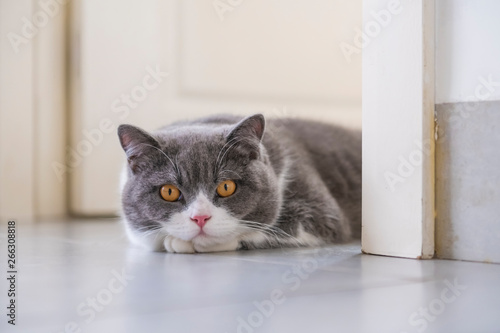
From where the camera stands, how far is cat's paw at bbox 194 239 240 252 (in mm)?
1441

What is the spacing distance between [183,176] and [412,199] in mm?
509

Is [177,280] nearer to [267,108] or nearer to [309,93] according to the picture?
[267,108]

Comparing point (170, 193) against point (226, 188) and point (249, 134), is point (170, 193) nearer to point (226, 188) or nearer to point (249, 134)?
point (226, 188)

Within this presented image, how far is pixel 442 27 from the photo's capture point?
1.30 meters

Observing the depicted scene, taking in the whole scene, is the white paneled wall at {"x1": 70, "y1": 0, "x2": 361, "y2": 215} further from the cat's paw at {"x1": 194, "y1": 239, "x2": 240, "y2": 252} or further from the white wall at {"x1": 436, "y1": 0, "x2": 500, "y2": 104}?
the white wall at {"x1": 436, "y1": 0, "x2": 500, "y2": 104}

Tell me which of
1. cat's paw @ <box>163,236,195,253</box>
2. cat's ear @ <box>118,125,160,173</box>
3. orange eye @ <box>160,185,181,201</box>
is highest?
cat's ear @ <box>118,125,160,173</box>

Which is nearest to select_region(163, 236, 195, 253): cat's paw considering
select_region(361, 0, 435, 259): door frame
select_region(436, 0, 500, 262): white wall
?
select_region(361, 0, 435, 259): door frame

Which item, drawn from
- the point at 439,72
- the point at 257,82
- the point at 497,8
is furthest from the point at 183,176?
the point at 257,82

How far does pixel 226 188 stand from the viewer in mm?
1413

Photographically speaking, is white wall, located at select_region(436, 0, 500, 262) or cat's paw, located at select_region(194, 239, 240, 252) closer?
white wall, located at select_region(436, 0, 500, 262)

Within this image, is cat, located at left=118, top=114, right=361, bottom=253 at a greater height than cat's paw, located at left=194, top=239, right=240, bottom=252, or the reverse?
cat, located at left=118, top=114, right=361, bottom=253

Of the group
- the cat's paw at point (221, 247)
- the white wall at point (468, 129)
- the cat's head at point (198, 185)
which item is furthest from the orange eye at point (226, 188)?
the white wall at point (468, 129)

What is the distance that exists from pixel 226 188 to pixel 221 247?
0.15 m

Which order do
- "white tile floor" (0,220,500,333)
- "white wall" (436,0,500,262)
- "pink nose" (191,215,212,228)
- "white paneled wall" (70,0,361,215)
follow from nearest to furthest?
"white tile floor" (0,220,500,333) < "white wall" (436,0,500,262) < "pink nose" (191,215,212,228) < "white paneled wall" (70,0,361,215)
